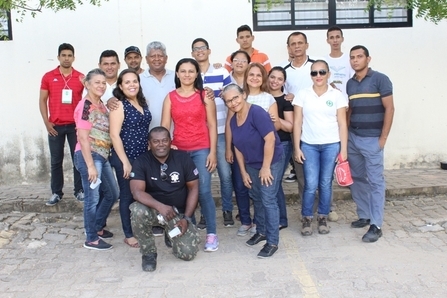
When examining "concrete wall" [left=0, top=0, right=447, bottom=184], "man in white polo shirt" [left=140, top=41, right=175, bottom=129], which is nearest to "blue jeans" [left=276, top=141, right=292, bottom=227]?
"man in white polo shirt" [left=140, top=41, right=175, bottom=129]

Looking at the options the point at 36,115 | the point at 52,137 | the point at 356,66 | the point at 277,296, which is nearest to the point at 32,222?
the point at 52,137

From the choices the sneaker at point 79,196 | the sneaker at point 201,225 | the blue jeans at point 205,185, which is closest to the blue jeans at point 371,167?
the blue jeans at point 205,185

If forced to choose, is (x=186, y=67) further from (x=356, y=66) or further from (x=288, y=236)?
(x=288, y=236)

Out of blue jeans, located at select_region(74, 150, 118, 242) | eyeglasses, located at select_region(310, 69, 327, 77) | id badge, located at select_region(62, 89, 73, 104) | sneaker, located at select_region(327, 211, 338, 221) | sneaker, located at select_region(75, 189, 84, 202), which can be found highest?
eyeglasses, located at select_region(310, 69, 327, 77)

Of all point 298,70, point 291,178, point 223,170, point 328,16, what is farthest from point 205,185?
point 328,16

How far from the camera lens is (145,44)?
24.7 feet

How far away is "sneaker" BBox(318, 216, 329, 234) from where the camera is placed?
5359 mm

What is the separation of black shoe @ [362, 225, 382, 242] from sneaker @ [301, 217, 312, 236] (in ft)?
1.88

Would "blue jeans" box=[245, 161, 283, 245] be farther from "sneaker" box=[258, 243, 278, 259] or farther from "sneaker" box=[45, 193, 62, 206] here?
"sneaker" box=[45, 193, 62, 206]

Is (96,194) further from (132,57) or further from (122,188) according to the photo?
(132,57)

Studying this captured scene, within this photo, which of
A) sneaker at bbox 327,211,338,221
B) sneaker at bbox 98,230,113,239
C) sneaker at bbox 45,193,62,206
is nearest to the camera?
sneaker at bbox 98,230,113,239

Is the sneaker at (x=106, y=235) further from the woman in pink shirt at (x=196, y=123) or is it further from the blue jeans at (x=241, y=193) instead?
the blue jeans at (x=241, y=193)

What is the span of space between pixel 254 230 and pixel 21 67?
4595 millimetres

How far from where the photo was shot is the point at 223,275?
4340 mm
